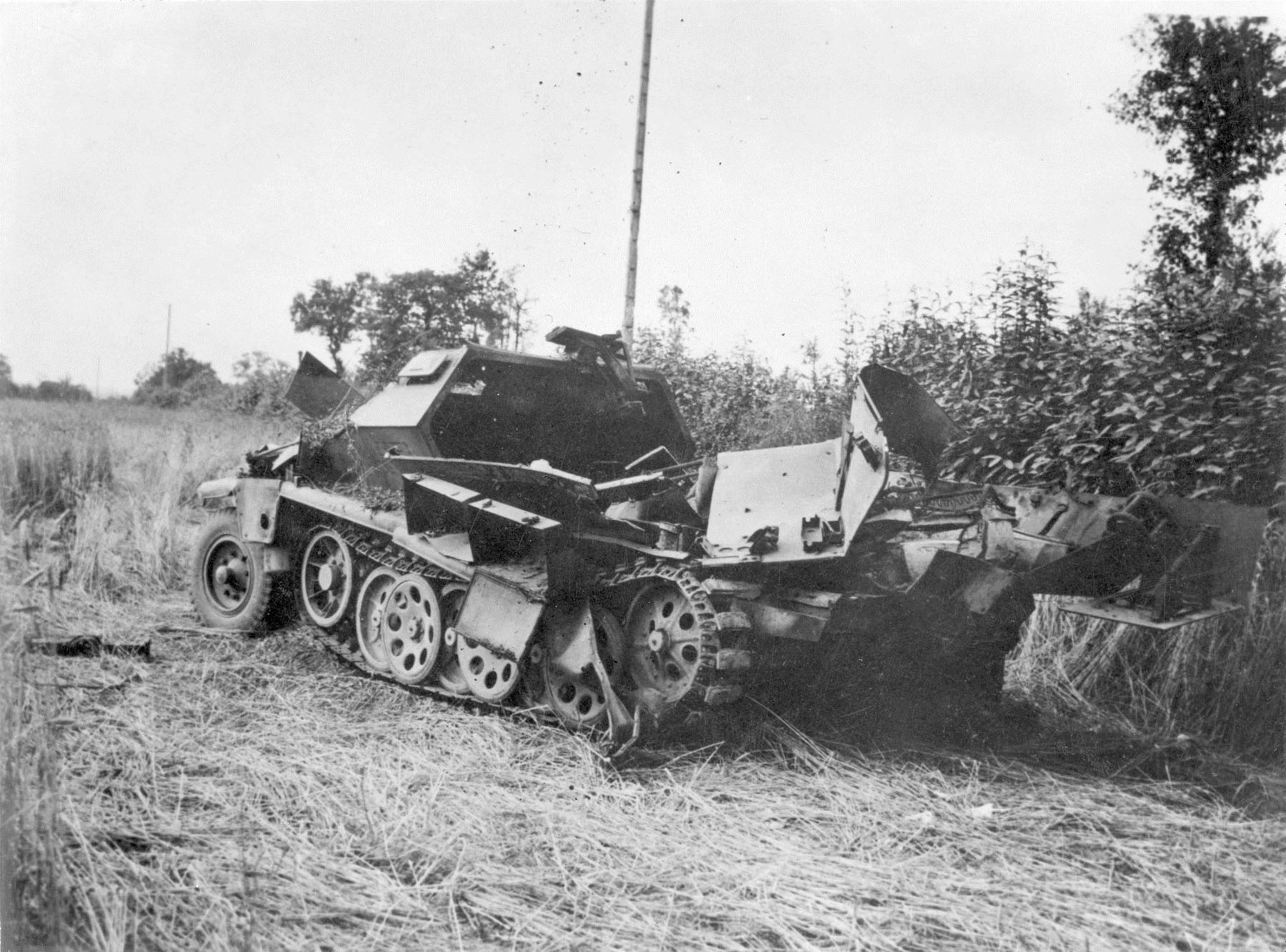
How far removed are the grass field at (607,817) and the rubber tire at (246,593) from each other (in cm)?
66

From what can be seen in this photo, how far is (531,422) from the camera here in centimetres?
655

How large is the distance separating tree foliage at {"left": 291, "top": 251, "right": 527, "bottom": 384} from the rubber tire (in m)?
3.16

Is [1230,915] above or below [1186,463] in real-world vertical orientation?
below

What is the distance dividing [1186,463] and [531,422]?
153 inches

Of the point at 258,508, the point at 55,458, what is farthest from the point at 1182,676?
the point at 55,458

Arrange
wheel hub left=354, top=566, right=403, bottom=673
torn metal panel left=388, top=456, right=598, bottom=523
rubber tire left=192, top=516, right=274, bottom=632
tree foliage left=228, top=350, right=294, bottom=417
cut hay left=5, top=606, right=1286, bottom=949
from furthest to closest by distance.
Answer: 1. tree foliage left=228, top=350, right=294, bottom=417
2. rubber tire left=192, top=516, right=274, bottom=632
3. wheel hub left=354, top=566, right=403, bottom=673
4. torn metal panel left=388, top=456, right=598, bottom=523
5. cut hay left=5, top=606, right=1286, bottom=949

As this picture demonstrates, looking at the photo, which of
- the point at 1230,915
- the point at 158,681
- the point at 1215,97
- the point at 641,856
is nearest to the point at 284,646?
the point at 158,681

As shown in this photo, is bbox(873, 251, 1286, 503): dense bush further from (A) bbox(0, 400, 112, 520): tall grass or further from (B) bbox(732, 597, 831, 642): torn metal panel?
(A) bbox(0, 400, 112, 520): tall grass

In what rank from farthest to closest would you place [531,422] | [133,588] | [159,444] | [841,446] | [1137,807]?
[159,444] → [133,588] → [531,422] → [841,446] → [1137,807]

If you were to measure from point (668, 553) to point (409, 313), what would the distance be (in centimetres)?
712

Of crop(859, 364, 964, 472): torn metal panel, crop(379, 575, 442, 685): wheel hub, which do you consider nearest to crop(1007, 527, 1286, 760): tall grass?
crop(859, 364, 964, 472): torn metal panel

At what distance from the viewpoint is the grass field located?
3000 millimetres

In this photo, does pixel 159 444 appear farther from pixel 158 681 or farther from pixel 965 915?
pixel 965 915

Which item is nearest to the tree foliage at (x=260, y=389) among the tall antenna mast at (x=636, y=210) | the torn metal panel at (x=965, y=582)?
the tall antenna mast at (x=636, y=210)
